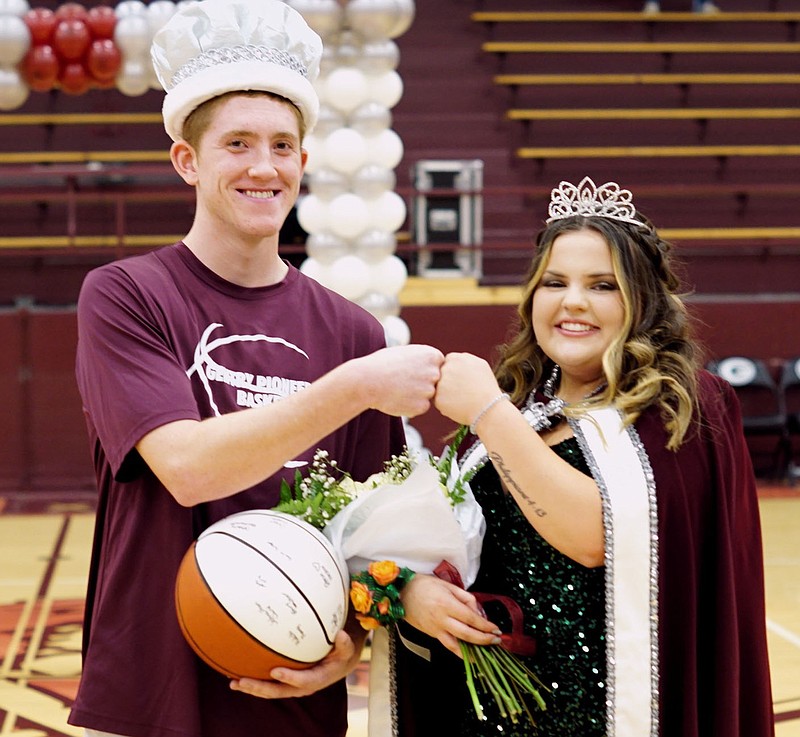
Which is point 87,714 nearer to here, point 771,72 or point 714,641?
point 714,641

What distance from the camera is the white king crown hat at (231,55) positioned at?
200cm

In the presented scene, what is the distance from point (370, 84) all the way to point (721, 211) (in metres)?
5.29

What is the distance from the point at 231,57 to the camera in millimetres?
2010

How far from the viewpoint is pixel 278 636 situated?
1825mm

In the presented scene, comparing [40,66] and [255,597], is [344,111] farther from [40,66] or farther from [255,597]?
[255,597]

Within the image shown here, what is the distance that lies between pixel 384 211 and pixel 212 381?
4.90 m

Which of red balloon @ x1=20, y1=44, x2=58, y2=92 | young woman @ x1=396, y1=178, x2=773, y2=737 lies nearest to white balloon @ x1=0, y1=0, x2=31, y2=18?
red balloon @ x1=20, y1=44, x2=58, y2=92

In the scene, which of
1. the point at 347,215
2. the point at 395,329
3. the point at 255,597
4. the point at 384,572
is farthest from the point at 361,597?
the point at 347,215

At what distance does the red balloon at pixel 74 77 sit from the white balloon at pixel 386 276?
2.47m

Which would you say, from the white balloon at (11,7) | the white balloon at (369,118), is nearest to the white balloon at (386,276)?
the white balloon at (369,118)

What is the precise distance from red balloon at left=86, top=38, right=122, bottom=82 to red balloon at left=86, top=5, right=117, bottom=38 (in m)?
0.04

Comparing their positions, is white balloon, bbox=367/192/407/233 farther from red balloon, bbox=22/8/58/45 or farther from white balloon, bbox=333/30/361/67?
red balloon, bbox=22/8/58/45

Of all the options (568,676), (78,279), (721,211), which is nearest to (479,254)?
(721,211)

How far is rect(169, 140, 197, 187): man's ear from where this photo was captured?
2064 mm
